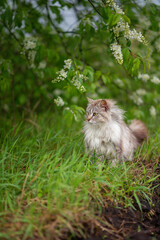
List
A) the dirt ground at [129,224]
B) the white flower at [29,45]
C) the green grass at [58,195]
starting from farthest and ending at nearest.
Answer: the white flower at [29,45] < the dirt ground at [129,224] < the green grass at [58,195]

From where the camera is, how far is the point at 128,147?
11.1 feet

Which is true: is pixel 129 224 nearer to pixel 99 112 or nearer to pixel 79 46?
pixel 99 112

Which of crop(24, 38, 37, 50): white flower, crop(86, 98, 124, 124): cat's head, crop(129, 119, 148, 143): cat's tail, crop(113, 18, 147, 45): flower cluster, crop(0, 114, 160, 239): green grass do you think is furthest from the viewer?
crop(129, 119, 148, 143): cat's tail

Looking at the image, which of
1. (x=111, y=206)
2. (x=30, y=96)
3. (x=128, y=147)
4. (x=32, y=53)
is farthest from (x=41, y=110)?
(x=111, y=206)

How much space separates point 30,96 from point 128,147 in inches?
121

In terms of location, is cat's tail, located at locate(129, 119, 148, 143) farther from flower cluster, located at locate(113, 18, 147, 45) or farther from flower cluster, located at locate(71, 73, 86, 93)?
flower cluster, located at locate(113, 18, 147, 45)

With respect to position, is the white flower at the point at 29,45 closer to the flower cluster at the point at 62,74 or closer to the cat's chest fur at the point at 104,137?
the flower cluster at the point at 62,74

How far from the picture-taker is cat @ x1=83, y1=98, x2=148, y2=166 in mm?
3121

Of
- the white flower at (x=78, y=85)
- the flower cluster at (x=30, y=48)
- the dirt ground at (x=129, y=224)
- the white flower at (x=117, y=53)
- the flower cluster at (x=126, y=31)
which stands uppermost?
the flower cluster at (x=126, y=31)

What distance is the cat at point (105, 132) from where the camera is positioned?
10.2 feet

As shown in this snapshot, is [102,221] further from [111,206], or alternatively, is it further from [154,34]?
[154,34]

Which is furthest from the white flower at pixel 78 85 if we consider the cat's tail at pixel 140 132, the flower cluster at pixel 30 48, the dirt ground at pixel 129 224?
the cat's tail at pixel 140 132

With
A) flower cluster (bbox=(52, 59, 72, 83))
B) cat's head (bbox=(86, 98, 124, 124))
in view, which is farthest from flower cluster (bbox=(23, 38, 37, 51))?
cat's head (bbox=(86, 98, 124, 124))

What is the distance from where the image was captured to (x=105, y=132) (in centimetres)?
316
